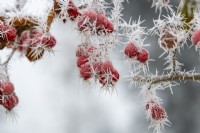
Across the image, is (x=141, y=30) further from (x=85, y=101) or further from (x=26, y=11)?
(x=85, y=101)

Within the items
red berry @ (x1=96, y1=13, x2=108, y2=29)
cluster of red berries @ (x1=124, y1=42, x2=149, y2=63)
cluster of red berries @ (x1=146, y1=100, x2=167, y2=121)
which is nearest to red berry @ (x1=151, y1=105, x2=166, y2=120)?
cluster of red berries @ (x1=146, y1=100, x2=167, y2=121)

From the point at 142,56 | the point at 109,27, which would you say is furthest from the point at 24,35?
the point at 142,56

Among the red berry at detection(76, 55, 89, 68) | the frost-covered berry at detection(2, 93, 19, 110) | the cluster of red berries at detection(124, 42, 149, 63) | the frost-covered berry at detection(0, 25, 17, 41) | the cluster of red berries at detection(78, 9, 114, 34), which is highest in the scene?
the cluster of red berries at detection(78, 9, 114, 34)

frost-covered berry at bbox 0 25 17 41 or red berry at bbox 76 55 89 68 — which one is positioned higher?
frost-covered berry at bbox 0 25 17 41

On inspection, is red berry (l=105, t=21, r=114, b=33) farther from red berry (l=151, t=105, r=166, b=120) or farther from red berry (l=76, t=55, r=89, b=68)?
red berry (l=151, t=105, r=166, b=120)

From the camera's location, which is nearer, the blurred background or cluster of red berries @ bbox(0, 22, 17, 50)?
cluster of red berries @ bbox(0, 22, 17, 50)

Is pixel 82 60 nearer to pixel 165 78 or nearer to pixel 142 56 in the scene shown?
pixel 142 56

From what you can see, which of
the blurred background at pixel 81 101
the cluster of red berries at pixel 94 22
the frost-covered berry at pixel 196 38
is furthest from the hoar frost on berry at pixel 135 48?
the blurred background at pixel 81 101

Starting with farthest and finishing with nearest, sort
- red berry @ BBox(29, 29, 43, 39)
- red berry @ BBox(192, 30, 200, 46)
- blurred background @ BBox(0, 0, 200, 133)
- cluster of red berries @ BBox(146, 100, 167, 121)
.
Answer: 1. blurred background @ BBox(0, 0, 200, 133)
2. cluster of red berries @ BBox(146, 100, 167, 121)
3. red berry @ BBox(29, 29, 43, 39)
4. red berry @ BBox(192, 30, 200, 46)
